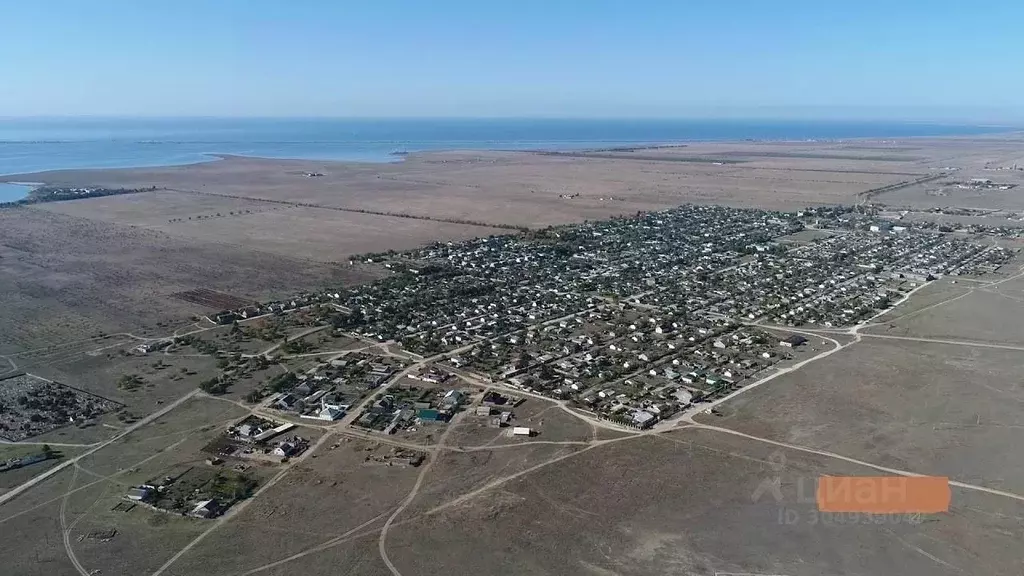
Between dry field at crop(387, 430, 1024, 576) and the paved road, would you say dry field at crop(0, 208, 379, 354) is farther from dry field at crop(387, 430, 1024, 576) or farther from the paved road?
dry field at crop(387, 430, 1024, 576)

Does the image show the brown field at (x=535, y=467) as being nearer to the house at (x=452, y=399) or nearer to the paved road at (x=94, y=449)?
the paved road at (x=94, y=449)

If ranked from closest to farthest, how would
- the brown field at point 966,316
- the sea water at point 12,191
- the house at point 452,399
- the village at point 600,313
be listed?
the house at point 452,399, the village at point 600,313, the brown field at point 966,316, the sea water at point 12,191

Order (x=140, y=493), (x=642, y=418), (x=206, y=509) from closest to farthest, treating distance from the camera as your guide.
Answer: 1. (x=206, y=509)
2. (x=140, y=493)
3. (x=642, y=418)

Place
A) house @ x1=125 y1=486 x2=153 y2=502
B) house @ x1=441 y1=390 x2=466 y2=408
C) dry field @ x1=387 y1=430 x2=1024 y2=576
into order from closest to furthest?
dry field @ x1=387 y1=430 x2=1024 y2=576
house @ x1=125 y1=486 x2=153 y2=502
house @ x1=441 y1=390 x2=466 y2=408

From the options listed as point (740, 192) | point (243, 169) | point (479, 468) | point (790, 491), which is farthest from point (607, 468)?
point (243, 169)

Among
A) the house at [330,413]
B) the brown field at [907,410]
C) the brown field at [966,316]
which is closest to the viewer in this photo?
the brown field at [907,410]

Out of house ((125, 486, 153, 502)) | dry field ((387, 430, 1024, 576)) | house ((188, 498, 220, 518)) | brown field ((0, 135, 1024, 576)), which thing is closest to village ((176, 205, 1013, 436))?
brown field ((0, 135, 1024, 576))

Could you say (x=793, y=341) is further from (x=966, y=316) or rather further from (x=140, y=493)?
(x=140, y=493)

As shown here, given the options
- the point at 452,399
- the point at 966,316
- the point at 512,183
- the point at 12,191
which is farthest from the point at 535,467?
the point at 12,191

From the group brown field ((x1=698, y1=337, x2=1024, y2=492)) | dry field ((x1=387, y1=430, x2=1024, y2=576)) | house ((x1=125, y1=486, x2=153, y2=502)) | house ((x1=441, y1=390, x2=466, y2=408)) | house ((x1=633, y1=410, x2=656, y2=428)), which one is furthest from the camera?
house ((x1=441, y1=390, x2=466, y2=408))

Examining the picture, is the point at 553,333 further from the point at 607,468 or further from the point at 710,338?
the point at 607,468

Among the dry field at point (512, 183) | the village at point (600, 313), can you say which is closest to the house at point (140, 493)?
the village at point (600, 313)
